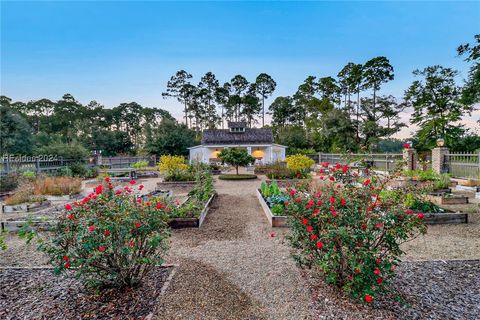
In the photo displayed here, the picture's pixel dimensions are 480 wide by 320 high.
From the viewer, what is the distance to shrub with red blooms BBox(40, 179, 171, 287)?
2158mm

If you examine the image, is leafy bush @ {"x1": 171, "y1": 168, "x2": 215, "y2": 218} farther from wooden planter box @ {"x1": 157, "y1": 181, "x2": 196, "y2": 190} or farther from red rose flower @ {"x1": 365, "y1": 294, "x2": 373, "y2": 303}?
red rose flower @ {"x1": 365, "y1": 294, "x2": 373, "y2": 303}

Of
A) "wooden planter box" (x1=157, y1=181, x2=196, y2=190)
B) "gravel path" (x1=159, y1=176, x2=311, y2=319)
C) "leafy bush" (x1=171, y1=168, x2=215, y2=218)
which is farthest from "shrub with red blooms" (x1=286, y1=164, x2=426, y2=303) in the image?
"wooden planter box" (x1=157, y1=181, x2=196, y2=190)

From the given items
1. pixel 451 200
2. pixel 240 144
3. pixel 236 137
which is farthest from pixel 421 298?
pixel 236 137

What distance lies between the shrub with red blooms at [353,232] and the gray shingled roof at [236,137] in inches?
976

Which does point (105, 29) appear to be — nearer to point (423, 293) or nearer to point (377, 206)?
point (377, 206)

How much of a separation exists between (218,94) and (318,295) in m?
39.3

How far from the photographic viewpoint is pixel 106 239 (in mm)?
2217

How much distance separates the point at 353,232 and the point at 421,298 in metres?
1.19

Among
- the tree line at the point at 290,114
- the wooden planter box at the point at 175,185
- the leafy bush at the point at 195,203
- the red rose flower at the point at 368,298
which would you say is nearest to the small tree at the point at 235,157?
the wooden planter box at the point at 175,185

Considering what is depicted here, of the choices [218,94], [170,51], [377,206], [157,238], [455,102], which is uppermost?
[218,94]

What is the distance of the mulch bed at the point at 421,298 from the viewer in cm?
220

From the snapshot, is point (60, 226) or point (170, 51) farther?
point (170, 51)

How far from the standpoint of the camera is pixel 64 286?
274 centimetres

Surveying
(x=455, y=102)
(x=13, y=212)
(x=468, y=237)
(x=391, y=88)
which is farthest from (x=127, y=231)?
(x=391, y=88)
